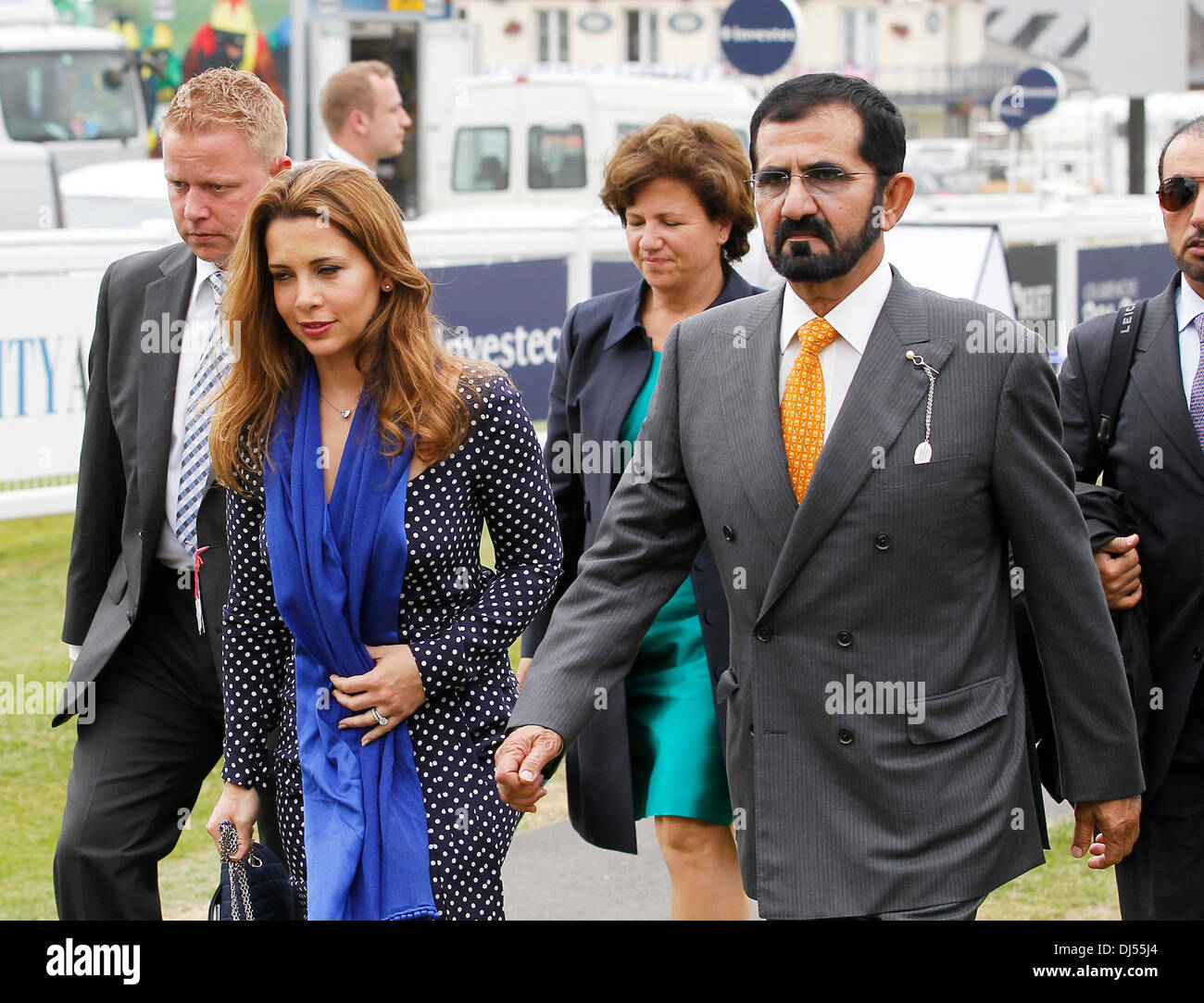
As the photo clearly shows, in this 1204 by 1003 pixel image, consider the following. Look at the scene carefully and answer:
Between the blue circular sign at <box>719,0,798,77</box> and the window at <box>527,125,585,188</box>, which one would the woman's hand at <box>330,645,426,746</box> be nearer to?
the blue circular sign at <box>719,0,798,77</box>

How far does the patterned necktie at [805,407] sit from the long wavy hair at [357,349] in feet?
2.10

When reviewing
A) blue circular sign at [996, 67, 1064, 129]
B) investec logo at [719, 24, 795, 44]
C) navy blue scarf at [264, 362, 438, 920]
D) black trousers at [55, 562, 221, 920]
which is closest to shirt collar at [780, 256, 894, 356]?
navy blue scarf at [264, 362, 438, 920]

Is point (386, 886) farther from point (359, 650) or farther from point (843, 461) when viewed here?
point (843, 461)

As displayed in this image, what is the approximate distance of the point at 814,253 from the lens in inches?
119

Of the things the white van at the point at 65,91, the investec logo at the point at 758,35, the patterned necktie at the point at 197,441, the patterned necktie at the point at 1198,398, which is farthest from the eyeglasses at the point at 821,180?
the white van at the point at 65,91

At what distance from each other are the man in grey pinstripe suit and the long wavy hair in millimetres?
515

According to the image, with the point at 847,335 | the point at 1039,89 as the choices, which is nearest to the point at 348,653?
the point at 847,335

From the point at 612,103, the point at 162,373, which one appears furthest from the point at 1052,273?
the point at 162,373

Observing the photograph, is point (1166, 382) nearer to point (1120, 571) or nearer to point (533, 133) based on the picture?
point (1120, 571)

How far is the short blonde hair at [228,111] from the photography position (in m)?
3.94

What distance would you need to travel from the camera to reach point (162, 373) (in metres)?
3.91

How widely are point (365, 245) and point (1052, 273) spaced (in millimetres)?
10800

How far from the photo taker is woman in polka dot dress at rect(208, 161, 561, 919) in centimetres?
326

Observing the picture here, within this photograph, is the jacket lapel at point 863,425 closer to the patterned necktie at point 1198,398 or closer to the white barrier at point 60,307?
the patterned necktie at point 1198,398
